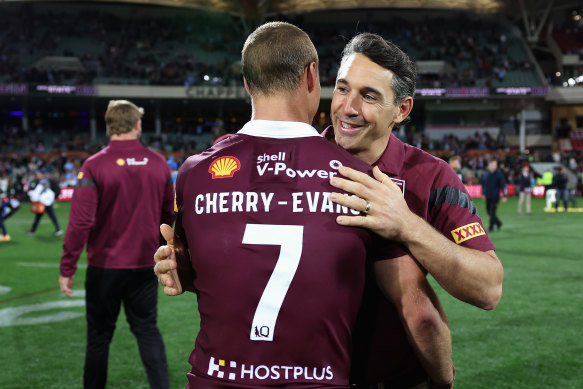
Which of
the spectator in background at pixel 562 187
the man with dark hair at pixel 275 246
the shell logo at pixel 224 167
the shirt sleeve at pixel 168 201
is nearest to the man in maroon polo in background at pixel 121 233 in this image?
the shirt sleeve at pixel 168 201

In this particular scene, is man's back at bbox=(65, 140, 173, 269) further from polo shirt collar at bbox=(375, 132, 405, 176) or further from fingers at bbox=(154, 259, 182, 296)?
polo shirt collar at bbox=(375, 132, 405, 176)

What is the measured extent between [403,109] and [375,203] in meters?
0.94

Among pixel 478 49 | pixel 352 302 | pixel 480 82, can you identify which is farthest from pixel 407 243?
pixel 478 49

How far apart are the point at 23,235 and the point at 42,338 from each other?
11.2 meters

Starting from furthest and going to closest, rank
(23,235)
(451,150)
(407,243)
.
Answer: (451,150) → (23,235) → (407,243)

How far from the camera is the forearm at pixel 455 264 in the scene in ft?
6.93

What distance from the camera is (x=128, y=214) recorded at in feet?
16.2

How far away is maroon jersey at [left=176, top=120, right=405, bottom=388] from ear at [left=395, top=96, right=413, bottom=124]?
786 mm

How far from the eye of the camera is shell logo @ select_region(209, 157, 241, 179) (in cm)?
207

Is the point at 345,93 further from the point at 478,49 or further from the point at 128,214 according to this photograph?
the point at 478,49

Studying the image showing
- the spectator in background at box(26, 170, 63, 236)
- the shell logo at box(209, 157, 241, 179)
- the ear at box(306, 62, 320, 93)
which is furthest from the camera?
the spectator in background at box(26, 170, 63, 236)

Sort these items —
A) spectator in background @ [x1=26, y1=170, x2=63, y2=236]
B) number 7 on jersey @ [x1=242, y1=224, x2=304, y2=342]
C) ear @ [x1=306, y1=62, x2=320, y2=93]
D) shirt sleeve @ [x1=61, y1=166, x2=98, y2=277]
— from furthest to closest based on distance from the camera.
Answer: spectator in background @ [x1=26, y1=170, x2=63, y2=236]
shirt sleeve @ [x1=61, y1=166, x2=98, y2=277]
ear @ [x1=306, y1=62, x2=320, y2=93]
number 7 on jersey @ [x1=242, y1=224, x2=304, y2=342]

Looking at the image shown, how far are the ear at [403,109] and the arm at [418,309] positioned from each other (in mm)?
876

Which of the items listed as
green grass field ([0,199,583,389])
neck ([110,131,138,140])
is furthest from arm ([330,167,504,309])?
green grass field ([0,199,583,389])
